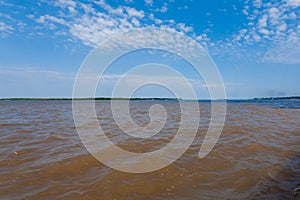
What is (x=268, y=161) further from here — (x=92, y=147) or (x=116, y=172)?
(x=92, y=147)

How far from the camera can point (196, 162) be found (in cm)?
484

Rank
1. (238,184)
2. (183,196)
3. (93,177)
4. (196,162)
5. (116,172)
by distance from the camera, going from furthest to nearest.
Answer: (196,162)
(116,172)
(93,177)
(238,184)
(183,196)

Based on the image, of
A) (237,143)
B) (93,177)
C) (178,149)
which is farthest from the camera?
(237,143)

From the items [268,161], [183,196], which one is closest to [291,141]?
[268,161]

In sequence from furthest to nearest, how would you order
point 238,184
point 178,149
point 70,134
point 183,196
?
point 70,134, point 178,149, point 238,184, point 183,196

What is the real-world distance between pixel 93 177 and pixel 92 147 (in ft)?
7.14

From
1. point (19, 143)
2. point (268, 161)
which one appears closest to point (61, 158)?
point (19, 143)

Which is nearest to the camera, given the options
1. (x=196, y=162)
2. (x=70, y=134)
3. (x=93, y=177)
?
(x=93, y=177)

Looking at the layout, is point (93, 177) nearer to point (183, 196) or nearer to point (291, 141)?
point (183, 196)

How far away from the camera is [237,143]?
21.7 feet

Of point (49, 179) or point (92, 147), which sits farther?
point (92, 147)

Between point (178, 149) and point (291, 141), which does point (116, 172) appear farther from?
point (291, 141)

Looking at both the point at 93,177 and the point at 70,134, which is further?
the point at 70,134

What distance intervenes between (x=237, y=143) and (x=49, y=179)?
5755 millimetres
